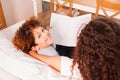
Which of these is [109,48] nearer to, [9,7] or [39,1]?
[9,7]

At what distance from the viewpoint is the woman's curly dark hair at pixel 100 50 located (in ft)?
2.19

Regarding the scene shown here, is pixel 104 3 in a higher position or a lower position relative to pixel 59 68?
higher

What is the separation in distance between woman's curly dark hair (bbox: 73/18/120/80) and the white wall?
1.50 meters

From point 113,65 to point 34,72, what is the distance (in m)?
0.45

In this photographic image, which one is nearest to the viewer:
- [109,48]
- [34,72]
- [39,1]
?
[109,48]

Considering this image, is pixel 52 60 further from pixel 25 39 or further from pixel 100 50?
pixel 100 50

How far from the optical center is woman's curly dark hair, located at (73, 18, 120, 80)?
0.67m

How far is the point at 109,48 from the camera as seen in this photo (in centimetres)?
67

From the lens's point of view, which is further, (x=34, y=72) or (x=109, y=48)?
(x=34, y=72)

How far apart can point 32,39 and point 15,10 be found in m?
1.09

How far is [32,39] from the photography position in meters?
1.20

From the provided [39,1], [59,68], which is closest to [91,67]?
[59,68]

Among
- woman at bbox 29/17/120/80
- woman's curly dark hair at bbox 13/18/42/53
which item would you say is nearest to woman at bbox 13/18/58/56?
woman's curly dark hair at bbox 13/18/42/53

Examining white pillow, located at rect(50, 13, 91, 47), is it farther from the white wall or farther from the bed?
the white wall
